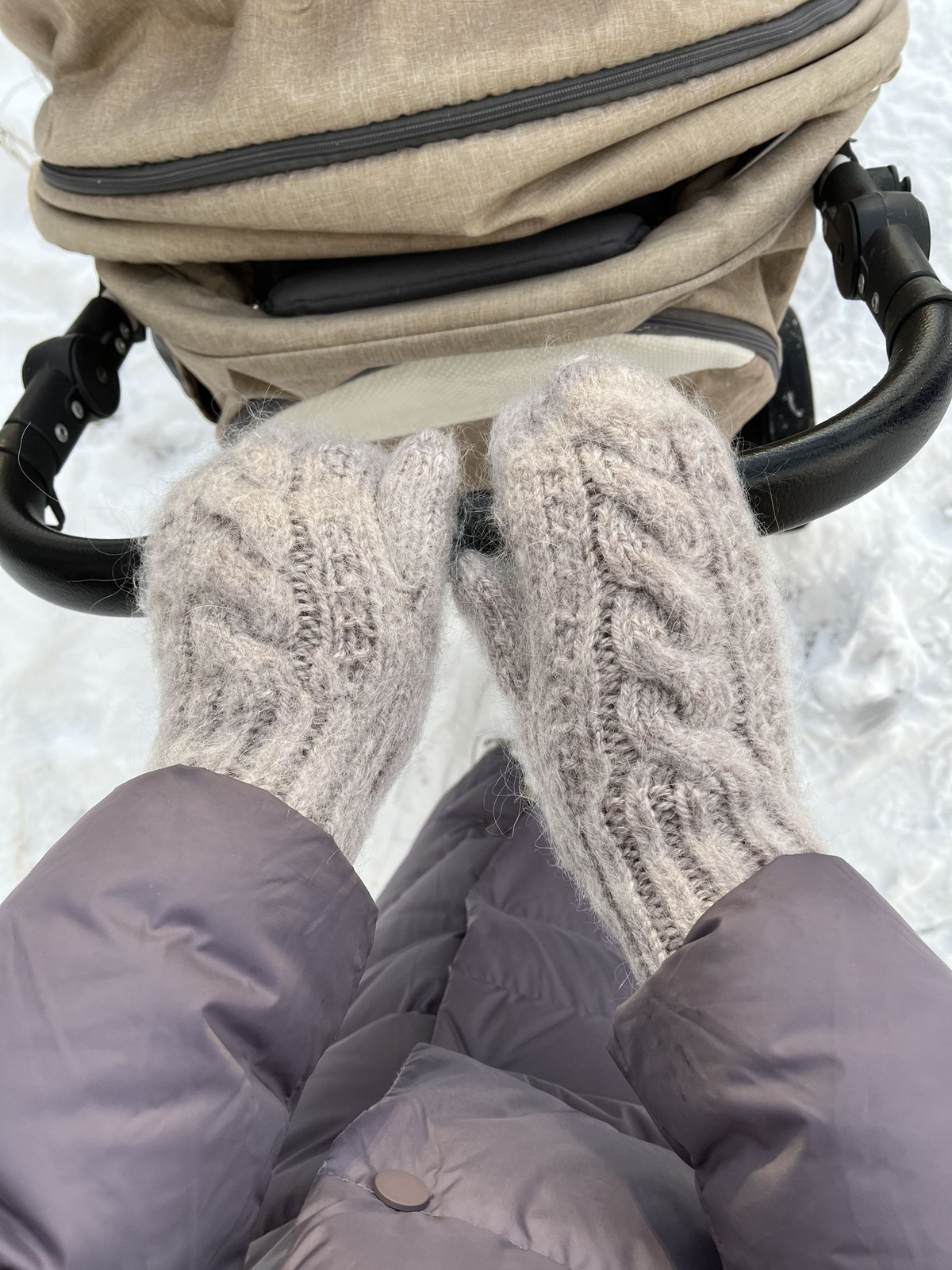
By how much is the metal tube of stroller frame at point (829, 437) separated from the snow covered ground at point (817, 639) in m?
0.28

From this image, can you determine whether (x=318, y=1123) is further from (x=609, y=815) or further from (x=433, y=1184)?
(x=609, y=815)

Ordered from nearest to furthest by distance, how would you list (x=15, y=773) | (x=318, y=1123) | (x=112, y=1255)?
(x=112, y=1255)
(x=318, y=1123)
(x=15, y=773)

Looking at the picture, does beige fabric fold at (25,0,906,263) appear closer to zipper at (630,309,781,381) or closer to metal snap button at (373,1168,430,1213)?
zipper at (630,309,781,381)

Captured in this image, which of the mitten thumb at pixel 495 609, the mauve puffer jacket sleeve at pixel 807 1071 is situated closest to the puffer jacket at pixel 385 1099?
the mauve puffer jacket sleeve at pixel 807 1071

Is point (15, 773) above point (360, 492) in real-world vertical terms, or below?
below

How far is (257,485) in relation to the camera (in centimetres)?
45

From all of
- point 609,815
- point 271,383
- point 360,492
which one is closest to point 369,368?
point 271,383

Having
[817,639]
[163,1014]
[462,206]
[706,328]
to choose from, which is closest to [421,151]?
[462,206]

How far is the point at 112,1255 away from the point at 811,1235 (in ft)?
0.85

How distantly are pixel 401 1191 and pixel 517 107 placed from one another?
55cm

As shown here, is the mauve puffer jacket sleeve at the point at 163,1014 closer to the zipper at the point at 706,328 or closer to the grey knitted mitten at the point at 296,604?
the grey knitted mitten at the point at 296,604

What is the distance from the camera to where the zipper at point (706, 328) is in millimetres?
602

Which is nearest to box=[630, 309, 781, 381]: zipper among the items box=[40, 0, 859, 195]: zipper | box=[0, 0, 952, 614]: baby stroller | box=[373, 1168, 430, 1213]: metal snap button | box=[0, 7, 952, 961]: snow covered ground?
box=[0, 0, 952, 614]: baby stroller

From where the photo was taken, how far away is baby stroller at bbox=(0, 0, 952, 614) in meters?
0.49
